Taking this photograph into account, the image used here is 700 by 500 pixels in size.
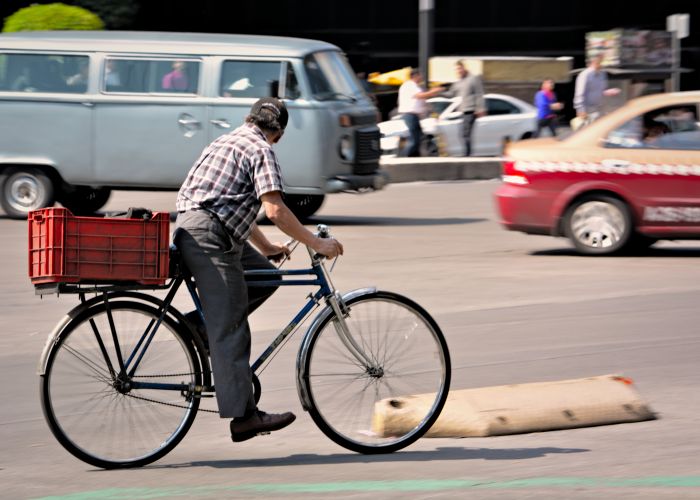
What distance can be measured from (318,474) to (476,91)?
701 inches

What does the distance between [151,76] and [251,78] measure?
1.17 m

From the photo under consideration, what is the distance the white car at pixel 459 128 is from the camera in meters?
23.8

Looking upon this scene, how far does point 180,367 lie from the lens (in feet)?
20.0

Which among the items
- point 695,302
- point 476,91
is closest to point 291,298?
point 695,302

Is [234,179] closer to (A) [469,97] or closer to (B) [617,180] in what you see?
(B) [617,180]

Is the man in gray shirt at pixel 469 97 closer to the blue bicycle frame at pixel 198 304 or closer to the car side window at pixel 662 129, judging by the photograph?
the car side window at pixel 662 129

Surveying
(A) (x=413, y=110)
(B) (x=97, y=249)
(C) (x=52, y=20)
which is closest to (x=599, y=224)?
(B) (x=97, y=249)

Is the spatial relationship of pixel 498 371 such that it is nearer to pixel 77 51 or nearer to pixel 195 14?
pixel 77 51

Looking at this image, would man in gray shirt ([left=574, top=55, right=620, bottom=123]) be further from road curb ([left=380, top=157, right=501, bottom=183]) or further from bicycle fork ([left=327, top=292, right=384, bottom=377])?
bicycle fork ([left=327, top=292, right=384, bottom=377])

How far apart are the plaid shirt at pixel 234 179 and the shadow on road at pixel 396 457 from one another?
0.98 m

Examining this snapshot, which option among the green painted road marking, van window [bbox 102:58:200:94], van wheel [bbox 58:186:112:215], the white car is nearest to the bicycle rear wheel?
the green painted road marking

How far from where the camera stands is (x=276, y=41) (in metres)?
16.3

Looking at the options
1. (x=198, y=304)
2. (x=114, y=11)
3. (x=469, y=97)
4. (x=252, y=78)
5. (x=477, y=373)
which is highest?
(x=114, y=11)

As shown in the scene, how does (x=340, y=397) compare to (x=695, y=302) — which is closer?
(x=340, y=397)
